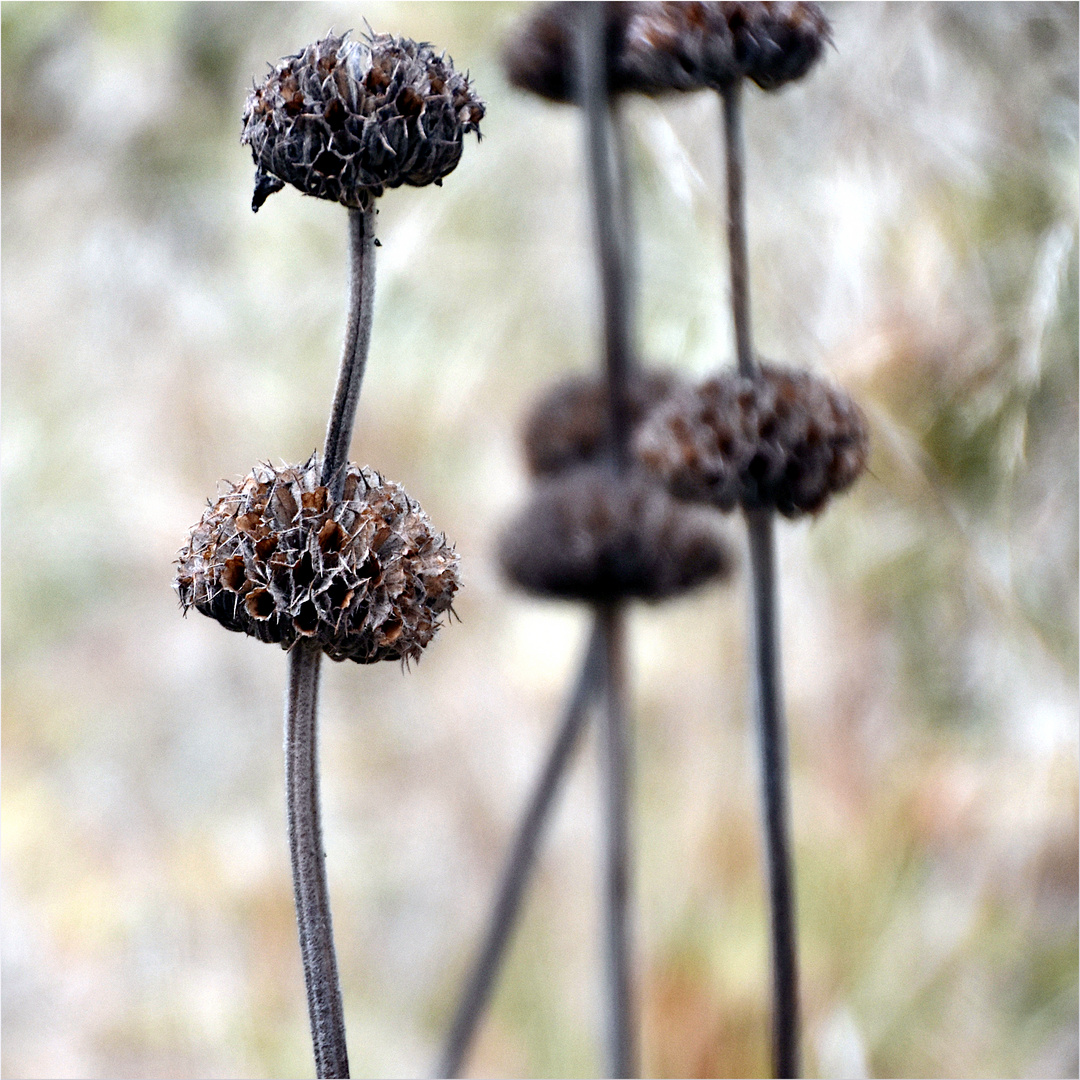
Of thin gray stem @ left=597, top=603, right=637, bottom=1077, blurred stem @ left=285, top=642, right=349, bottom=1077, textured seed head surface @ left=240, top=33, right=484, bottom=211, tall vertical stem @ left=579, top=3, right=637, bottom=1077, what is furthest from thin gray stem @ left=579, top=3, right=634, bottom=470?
blurred stem @ left=285, top=642, right=349, bottom=1077

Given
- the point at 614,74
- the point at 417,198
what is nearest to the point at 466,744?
the point at 417,198

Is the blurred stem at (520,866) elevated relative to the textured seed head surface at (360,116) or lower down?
lower down

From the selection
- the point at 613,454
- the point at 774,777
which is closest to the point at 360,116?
the point at 774,777

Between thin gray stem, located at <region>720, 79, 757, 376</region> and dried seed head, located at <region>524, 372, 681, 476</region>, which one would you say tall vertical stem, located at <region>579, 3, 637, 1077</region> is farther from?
thin gray stem, located at <region>720, 79, 757, 376</region>

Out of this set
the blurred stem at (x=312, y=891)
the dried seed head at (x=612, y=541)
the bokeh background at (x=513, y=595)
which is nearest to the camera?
the blurred stem at (x=312, y=891)

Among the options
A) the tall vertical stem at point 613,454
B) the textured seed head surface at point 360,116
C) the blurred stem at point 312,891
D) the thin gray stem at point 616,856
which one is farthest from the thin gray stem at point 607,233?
the blurred stem at point 312,891

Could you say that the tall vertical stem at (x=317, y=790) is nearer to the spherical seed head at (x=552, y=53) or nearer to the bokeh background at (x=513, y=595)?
the spherical seed head at (x=552, y=53)

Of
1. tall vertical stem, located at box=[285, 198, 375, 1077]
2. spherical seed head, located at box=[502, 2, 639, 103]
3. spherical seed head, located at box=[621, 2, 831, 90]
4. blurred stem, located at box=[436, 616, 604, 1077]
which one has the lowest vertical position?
blurred stem, located at box=[436, 616, 604, 1077]
